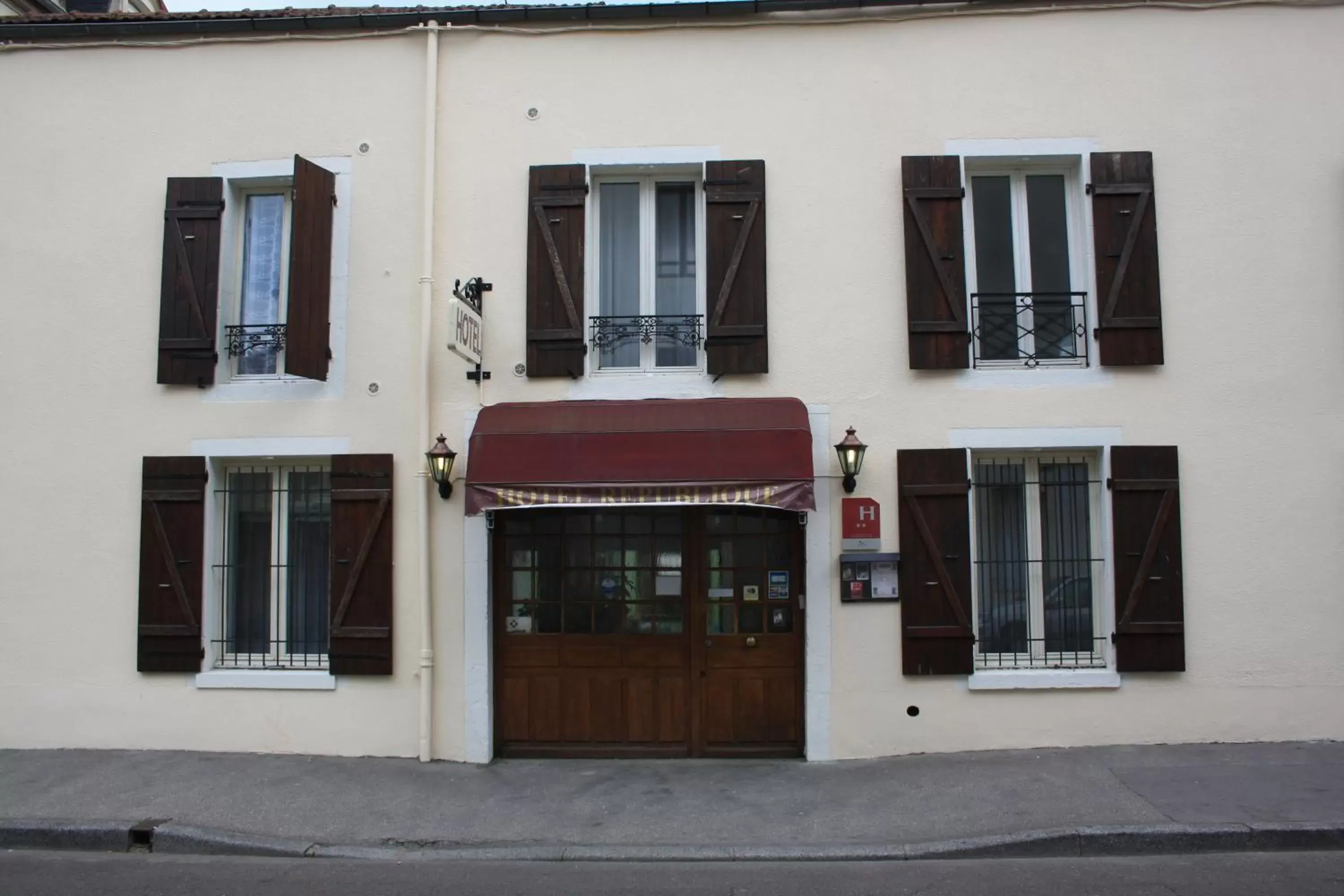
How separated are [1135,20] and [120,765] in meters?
10.7

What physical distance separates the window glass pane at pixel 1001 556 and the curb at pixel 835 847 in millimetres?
2178

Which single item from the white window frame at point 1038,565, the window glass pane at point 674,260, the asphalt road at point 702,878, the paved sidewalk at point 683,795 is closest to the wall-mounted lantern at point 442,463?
the window glass pane at point 674,260

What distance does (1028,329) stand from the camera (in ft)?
28.1

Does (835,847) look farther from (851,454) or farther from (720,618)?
(851,454)

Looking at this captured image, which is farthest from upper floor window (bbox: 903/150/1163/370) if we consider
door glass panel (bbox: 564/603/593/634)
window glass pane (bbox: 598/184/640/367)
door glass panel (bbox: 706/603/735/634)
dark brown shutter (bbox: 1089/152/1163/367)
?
door glass panel (bbox: 564/603/593/634)

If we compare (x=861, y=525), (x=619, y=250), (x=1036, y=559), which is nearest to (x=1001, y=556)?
(x=1036, y=559)

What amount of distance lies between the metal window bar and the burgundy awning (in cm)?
178

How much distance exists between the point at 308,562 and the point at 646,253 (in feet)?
13.5

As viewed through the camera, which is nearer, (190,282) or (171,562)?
(171,562)

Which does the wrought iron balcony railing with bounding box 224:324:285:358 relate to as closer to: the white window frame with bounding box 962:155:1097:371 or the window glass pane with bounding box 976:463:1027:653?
the white window frame with bounding box 962:155:1097:371

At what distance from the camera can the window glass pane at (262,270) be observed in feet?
29.3

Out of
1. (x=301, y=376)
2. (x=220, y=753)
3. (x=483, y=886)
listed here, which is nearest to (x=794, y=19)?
(x=301, y=376)

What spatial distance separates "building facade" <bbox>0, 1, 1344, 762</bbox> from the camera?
820 cm

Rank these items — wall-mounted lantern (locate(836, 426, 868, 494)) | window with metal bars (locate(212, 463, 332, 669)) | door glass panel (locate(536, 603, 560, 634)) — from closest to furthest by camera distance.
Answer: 1. wall-mounted lantern (locate(836, 426, 868, 494))
2. door glass panel (locate(536, 603, 560, 634))
3. window with metal bars (locate(212, 463, 332, 669))
